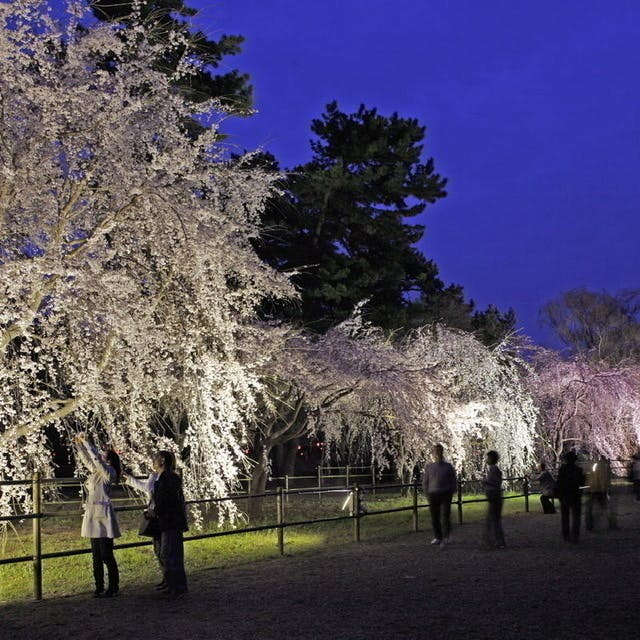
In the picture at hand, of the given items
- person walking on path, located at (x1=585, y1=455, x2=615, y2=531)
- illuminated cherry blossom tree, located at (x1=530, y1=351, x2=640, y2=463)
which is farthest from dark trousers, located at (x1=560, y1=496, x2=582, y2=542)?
illuminated cherry blossom tree, located at (x1=530, y1=351, x2=640, y2=463)

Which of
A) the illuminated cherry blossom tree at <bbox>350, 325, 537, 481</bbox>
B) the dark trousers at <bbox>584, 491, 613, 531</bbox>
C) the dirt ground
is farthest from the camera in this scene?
the illuminated cherry blossom tree at <bbox>350, 325, 537, 481</bbox>

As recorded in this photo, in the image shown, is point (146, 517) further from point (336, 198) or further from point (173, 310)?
point (336, 198)

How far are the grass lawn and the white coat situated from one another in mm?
1360

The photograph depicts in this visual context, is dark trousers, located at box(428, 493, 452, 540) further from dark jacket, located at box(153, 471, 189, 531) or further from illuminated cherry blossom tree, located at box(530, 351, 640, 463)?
illuminated cherry blossom tree, located at box(530, 351, 640, 463)

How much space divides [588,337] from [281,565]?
123 ft

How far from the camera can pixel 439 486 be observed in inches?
508

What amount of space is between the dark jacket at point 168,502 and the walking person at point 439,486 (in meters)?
5.29

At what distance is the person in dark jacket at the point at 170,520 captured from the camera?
8.61 meters

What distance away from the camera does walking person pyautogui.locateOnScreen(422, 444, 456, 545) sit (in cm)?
1289

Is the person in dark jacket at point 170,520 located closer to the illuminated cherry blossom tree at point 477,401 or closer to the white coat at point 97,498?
the white coat at point 97,498

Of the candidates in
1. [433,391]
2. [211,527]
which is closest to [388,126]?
[433,391]

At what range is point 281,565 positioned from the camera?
11352 millimetres

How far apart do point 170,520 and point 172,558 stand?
0.41m

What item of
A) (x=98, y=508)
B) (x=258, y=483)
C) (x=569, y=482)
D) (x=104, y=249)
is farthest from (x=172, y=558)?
(x=258, y=483)
